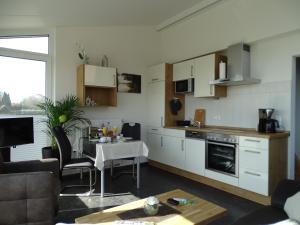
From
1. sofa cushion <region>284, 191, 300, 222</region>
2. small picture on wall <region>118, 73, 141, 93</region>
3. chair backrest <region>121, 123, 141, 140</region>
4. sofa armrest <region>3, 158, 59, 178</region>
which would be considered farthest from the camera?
→ small picture on wall <region>118, 73, 141, 93</region>

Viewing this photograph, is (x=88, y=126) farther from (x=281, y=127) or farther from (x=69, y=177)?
(x=281, y=127)

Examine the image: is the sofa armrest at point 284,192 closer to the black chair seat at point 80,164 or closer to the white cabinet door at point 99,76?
the black chair seat at point 80,164

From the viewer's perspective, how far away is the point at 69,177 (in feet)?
13.7

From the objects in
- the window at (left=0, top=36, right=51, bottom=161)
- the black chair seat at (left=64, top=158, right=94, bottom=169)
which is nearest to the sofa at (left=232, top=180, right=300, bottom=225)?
the black chair seat at (left=64, top=158, right=94, bottom=169)

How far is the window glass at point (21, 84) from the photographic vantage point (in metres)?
3.73

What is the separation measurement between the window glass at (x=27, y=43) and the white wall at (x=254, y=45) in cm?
284

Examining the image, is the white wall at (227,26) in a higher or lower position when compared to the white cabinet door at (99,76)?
higher

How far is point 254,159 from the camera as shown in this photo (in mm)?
3113

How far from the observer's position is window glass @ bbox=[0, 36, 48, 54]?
3.81 metres

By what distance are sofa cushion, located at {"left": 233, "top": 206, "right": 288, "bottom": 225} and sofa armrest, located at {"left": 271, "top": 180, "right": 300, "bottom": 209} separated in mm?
59

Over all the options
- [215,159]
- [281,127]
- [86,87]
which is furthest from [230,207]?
[86,87]

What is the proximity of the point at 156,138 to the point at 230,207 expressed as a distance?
2.30 meters

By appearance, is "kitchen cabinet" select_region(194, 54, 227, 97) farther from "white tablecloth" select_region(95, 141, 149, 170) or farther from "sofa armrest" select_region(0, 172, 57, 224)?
"sofa armrest" select_region(0, 172, 57, 224)

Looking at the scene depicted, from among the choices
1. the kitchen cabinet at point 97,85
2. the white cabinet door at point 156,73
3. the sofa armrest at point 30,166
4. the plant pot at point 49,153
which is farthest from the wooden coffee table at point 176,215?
the white cabinet door at point 156,73
